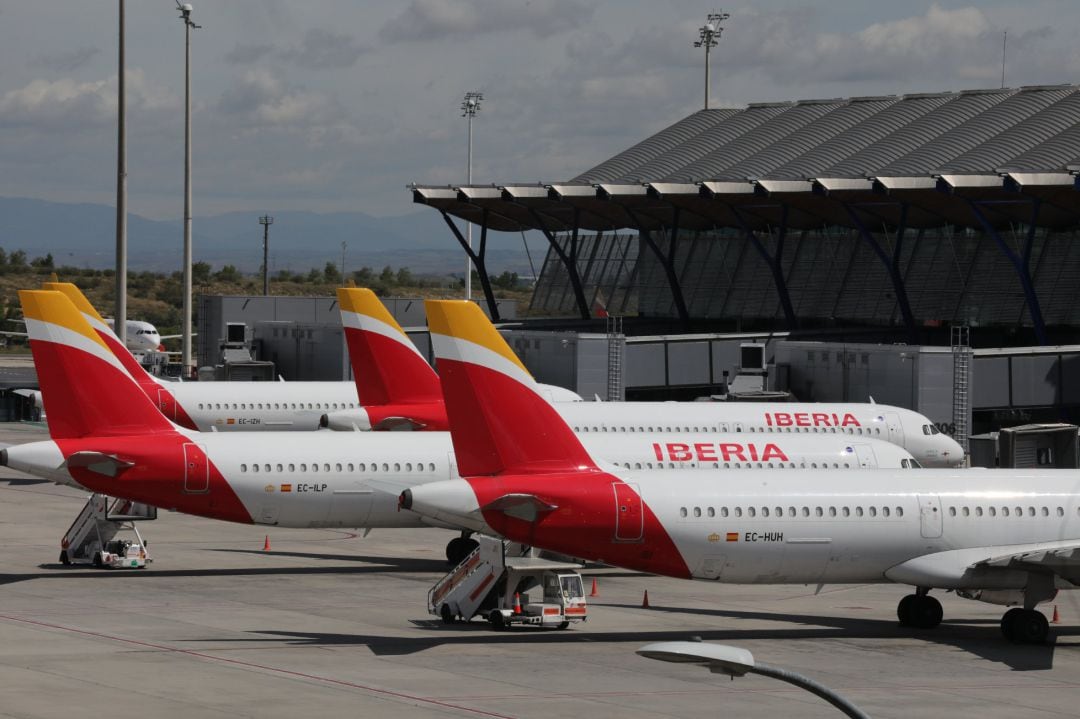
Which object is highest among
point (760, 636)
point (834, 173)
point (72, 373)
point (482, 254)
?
point (834, 173)

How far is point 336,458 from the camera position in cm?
4341

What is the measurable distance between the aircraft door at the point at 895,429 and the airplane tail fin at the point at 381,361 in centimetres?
1542

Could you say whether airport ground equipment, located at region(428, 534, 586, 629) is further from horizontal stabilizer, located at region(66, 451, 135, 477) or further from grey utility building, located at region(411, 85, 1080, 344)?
grey utility building, located at region(411, 85, 1080, 344)

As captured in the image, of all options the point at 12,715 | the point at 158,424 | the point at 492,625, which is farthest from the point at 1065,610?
the point at 12,715

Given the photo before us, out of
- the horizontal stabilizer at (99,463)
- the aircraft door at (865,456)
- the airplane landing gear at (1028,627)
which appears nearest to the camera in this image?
the airplane landing gear at (1028,627)

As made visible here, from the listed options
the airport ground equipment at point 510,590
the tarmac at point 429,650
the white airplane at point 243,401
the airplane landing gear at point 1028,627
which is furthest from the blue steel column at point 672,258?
the airplane landing gear at point 1028,627

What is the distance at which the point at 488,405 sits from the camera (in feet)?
109

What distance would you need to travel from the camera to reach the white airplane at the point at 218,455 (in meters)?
40.4

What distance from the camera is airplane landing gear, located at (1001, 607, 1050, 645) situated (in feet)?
113

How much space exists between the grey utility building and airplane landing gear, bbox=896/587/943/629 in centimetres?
4624

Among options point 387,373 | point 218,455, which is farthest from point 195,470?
point 387,373

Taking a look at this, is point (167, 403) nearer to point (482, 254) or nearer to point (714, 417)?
point (714, 417)

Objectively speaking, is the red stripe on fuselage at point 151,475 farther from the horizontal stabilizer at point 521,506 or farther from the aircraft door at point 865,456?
the aircraft door at point 865,456

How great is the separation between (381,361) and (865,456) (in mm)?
18308
